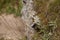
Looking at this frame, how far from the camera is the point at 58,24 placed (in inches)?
204

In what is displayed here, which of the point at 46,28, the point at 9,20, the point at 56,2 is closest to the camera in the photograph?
the point at 46,28

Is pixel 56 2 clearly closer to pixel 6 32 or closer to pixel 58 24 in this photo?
pixel 58 24

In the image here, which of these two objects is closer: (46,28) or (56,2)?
(46,28)

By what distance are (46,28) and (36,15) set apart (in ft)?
1.46

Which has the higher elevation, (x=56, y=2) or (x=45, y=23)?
(x=56, y=2)

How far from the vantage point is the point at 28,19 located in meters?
5.42

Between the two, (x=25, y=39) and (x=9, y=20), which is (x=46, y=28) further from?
(x=9, y=20)

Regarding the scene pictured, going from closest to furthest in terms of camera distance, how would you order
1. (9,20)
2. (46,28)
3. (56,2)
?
(46,28), (56,2), (9,20)

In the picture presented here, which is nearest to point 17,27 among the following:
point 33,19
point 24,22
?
point 24,22

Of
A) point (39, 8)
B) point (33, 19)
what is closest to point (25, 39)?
point (33, 19)

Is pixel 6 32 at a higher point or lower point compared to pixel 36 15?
lower

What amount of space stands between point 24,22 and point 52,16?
73 centimetres

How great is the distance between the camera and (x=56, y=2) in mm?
5508

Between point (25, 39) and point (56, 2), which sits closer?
point (25, 39)
